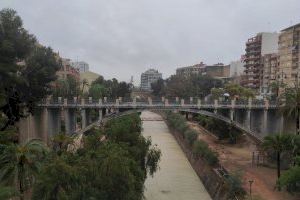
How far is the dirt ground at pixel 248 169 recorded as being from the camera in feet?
119

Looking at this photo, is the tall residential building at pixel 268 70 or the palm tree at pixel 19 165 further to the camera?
the tall residential building at pixel 268 70

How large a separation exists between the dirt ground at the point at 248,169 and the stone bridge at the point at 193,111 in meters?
4.13

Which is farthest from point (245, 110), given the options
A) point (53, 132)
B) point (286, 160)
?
point (53, 132)

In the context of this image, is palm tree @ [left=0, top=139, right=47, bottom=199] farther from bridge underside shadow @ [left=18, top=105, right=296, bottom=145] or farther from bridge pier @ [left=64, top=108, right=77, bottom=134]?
bridge pier @ [left=64, top=108, right=77, bottom=134]

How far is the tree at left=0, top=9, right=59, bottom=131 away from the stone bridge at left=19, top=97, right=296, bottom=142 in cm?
544

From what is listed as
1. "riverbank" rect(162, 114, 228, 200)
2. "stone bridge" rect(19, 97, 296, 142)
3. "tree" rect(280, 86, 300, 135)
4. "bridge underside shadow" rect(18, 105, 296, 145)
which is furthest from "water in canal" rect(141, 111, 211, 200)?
"tree" rect(280, 86, 300, 135)

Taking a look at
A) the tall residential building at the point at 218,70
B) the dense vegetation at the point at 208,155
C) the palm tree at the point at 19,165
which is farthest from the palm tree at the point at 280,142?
the tall residential building at the point at 218,70

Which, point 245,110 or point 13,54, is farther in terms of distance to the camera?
point 245,110

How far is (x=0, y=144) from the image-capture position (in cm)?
3189

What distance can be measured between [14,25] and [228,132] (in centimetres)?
3687

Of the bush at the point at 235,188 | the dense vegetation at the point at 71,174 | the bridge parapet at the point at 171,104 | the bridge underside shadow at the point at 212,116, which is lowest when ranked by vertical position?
the bush at the point at 235,188

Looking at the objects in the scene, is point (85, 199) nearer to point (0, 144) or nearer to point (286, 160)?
point (0, 144)

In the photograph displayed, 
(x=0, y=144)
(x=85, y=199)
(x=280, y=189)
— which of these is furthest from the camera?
(x=280, y=189)

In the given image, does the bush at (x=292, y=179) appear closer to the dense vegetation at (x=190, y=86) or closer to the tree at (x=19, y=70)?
the tree at (x=19, y=70)
